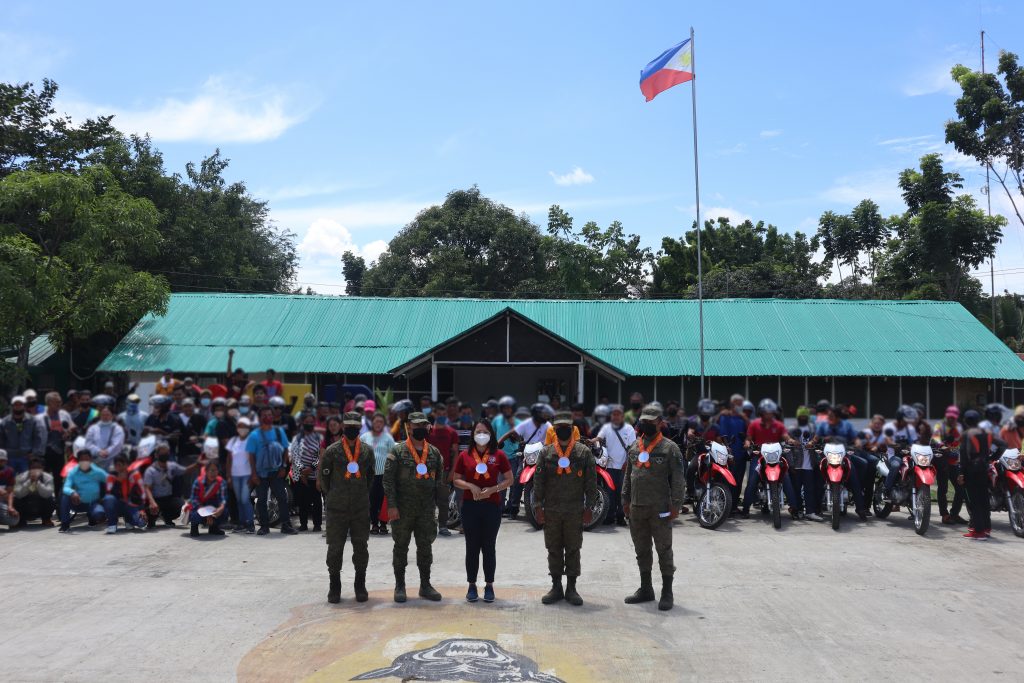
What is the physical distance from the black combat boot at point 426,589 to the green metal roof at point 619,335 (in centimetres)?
1803

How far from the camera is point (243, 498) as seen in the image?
1180 centimetres

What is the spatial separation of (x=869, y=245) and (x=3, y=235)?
39.1m

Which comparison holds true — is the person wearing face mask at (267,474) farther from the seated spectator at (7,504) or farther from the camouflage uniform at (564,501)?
the camouflage uniform at (564,501)

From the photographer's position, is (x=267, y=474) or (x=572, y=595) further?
(x=267, y=474)

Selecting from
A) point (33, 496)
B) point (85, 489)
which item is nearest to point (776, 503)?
point (85, 489)

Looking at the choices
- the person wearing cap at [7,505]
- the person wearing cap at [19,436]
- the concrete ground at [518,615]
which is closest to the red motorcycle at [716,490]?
the concrete ground at [518,615]

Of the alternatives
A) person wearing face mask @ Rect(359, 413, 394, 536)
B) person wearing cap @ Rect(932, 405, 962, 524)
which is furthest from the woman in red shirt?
person wearing cap @ Rect(932, 405, 962, 524)

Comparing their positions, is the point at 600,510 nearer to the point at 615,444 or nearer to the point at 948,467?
the point at 615,444

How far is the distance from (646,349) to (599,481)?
A: 1630cm

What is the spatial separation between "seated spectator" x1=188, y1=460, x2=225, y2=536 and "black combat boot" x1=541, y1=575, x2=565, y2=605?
17.1 ft

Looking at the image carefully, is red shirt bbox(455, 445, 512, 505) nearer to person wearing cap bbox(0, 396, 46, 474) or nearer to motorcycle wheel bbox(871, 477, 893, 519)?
motorcycle wheel bbox(871, 477, 893, 519)

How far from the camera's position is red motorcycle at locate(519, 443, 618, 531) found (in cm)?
1207

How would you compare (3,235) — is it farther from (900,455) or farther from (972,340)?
(972,340)

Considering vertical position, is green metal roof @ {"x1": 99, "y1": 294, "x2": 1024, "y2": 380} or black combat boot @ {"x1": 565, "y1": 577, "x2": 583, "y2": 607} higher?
green metal roof @ {"x1": 99, "y1": 294, "x2": 1024, "y2": 380}
